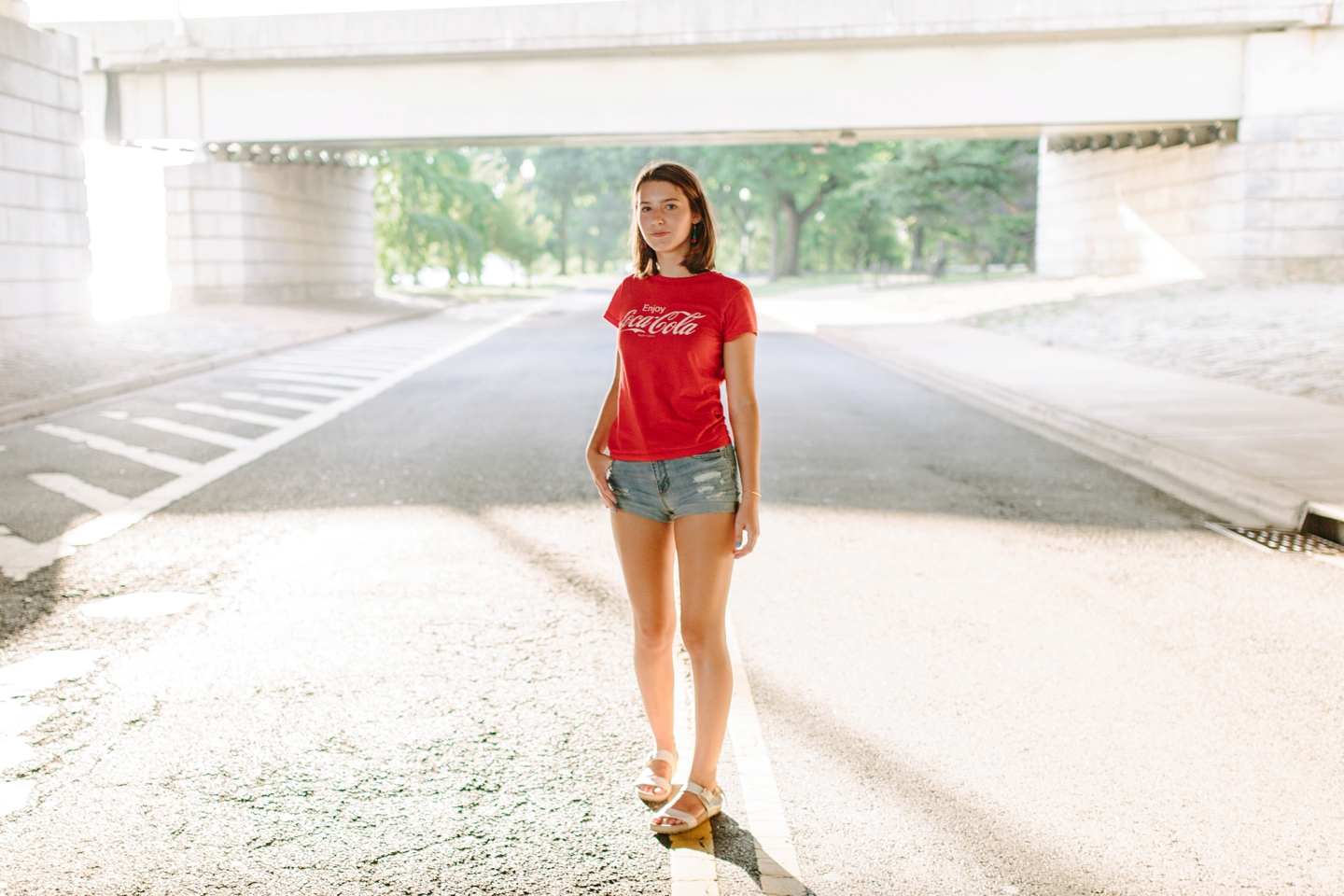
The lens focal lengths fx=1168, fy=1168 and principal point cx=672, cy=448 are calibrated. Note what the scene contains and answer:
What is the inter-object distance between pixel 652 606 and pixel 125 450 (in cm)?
821

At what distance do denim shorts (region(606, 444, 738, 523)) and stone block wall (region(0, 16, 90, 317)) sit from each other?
20594mm

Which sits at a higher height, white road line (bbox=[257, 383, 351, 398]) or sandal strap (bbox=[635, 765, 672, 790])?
white road line (bbox=[257, 383, 351, 398])

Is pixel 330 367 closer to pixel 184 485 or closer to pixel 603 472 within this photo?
pixel 184 485

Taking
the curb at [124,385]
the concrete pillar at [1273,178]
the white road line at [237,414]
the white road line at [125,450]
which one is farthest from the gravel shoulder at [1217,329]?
the curb at [124,385]

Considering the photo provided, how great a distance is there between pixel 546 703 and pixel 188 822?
Result: 53.8 inches

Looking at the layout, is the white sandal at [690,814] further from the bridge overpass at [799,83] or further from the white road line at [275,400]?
the bridge overpass at [799,83]

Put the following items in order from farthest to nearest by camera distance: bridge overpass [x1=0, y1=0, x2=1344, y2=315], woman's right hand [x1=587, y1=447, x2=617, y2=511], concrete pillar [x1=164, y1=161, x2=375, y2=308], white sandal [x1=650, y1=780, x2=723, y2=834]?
concrete pillar [x1=164, y1=161, x2=375, y2=308] < bridge overpass [x1=0, y1=0, x2=1344, y2=315] < woman's right hand [x1=587, y1=447, x2=617, y2=511] < white sandal [x1=650, y1=780, x2=723, y2=834]

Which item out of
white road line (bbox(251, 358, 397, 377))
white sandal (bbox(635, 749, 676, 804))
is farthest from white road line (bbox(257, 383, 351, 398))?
white sandal (bbox(635, 749, 676, 804))

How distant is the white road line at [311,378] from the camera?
51.9ft

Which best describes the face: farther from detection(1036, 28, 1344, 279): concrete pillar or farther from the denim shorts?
detection(1036, 28, 1344, 279): concrete pillar

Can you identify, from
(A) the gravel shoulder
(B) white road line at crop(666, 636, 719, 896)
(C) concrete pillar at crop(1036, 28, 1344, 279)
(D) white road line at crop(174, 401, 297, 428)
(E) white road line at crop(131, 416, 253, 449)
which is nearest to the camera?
(B) white road line at crop(666, 636, 719, 896)

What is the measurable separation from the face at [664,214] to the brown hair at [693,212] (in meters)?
0.02

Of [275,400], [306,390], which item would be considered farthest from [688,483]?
[306,390]

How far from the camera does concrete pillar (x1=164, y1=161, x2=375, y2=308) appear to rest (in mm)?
29391
